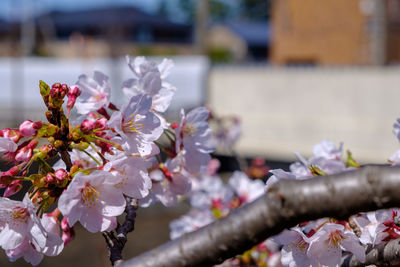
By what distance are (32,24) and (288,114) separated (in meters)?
22.2

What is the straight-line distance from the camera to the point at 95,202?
825 mm

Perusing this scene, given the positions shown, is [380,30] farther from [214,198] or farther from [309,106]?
[214,198]

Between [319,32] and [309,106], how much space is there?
354 cm

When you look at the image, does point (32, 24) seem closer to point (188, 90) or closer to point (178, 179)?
point (188, 90)

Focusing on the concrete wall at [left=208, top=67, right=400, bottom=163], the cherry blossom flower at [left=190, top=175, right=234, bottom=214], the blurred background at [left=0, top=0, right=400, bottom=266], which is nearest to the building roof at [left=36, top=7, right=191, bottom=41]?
the blurred background at [left=0, top=0, right=400, bottom=266]

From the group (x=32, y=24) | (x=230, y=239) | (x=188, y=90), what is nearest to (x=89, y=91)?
(x=230, y=239)

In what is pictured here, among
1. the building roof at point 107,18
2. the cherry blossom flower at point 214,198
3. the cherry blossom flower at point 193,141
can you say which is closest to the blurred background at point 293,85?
the cherry blossom flower at point 214,198

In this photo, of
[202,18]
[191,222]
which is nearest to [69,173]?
[191,222]

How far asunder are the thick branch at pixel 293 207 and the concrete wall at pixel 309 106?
9.38 m

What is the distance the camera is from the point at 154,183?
1.10 m

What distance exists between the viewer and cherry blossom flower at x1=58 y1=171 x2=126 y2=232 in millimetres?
783

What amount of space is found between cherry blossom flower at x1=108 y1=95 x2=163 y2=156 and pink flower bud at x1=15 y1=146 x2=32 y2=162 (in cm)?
13

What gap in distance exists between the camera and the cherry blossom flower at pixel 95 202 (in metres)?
0.78

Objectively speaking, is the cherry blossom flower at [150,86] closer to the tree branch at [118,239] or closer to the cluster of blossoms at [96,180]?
the cluster of blossoms at [96,180]
